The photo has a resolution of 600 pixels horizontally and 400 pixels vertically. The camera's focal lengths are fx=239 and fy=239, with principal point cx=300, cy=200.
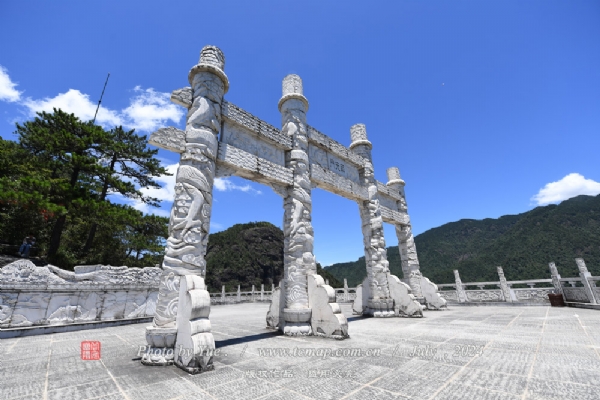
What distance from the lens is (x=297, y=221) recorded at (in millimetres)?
6309

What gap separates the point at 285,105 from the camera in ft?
24.6

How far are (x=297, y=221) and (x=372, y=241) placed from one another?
13.1 feet

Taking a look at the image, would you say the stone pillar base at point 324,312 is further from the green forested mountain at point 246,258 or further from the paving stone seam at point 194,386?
the green forested mountain at point 246,258

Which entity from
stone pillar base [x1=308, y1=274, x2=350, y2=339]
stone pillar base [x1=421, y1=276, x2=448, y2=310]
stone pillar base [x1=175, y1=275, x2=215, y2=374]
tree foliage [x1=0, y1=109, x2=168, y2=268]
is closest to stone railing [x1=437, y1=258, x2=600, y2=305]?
stone pillar base [x1=421, y1=276, x2=448, y2=310]

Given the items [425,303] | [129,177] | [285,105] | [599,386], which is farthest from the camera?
[129,177]

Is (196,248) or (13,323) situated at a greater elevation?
(196,248)

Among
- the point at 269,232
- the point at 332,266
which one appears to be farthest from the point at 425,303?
the point at 332,266

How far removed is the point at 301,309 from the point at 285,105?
5870 mm

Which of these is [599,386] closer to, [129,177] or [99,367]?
[99,367]

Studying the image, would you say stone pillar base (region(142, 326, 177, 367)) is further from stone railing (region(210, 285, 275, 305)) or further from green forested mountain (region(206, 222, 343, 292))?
green forested mountain (region(206, 222, 343, 292))

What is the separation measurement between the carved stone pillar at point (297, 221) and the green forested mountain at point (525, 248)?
1349 inches

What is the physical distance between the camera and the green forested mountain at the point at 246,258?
160ft

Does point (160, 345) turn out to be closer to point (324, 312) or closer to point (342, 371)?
point (342, 371)
